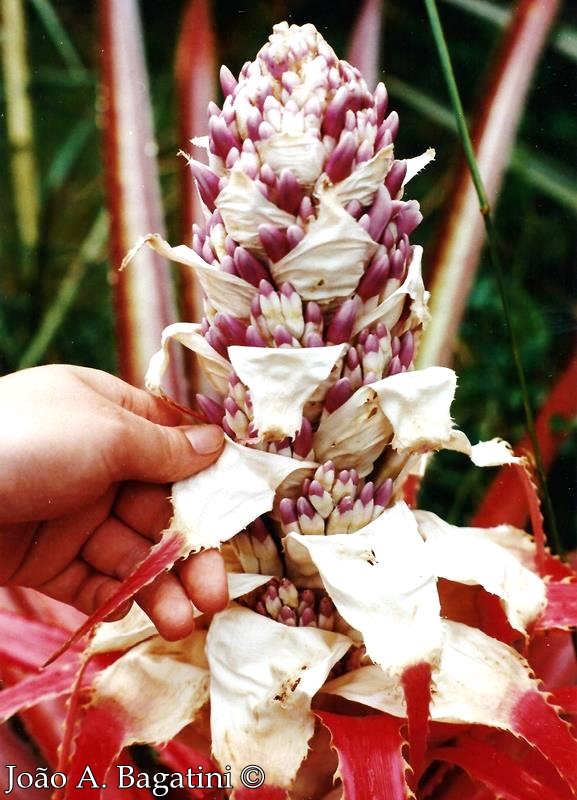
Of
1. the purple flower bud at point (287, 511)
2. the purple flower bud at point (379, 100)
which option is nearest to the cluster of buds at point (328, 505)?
the purple flower bud at point (287, 511)

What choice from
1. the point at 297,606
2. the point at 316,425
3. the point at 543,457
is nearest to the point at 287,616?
the point at 297,606

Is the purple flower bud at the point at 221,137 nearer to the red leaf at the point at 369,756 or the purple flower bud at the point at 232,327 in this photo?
the purple flower bud at the point at 232,327

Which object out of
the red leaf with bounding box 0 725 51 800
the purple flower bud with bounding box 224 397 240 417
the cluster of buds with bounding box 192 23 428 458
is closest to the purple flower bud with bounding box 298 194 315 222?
the cluster of buds with bounding box 192 23 428 458

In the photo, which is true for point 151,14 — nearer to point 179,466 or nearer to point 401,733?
point 179,466

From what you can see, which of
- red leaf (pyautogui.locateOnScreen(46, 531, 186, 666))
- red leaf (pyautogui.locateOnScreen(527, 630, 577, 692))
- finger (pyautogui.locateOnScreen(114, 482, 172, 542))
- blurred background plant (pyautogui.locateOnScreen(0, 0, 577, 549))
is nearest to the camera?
red leaf (pyautogui.locateOnScreen(46, 531, 186, 666))

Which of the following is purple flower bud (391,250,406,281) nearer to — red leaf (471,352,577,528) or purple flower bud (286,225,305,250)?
purple flower bud (286,225,305,250)

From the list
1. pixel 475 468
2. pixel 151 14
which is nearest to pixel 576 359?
pixel 475 468

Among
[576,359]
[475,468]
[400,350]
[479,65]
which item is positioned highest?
[479,65]
